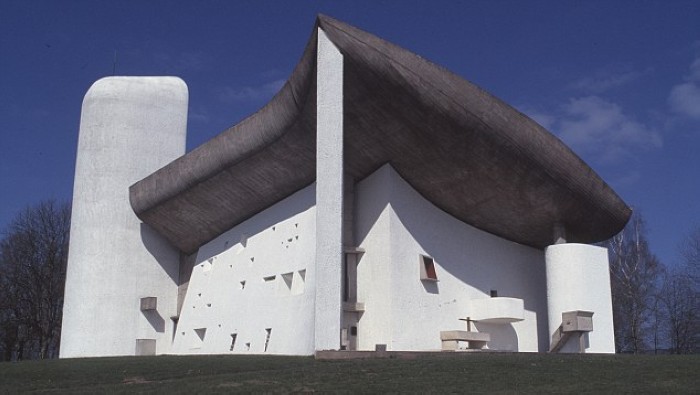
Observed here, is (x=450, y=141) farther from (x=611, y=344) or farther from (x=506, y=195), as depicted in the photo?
(x=611, y=344)

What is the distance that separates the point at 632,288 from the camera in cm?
3528

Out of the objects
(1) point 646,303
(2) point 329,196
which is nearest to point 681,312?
(1) point 646,303

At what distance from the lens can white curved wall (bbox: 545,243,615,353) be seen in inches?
833

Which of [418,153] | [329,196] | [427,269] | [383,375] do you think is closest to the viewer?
[383,375]

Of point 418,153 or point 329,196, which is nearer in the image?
point 329,196

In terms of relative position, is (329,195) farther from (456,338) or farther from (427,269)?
(456,338)

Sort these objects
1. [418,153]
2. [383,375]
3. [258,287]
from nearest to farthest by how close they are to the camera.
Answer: [383,375] → [418,153] → [258,287]

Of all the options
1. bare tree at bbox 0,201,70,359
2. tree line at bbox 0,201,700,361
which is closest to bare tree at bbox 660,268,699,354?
tree line at bbox 0,201,700,361

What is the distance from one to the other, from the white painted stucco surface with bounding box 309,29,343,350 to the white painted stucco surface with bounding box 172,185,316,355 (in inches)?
108

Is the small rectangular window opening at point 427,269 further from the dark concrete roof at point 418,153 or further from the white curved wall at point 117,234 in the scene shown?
the white curved wall at point 117,234

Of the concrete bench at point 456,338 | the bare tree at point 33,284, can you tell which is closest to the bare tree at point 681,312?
the concrete bench at point 456,338

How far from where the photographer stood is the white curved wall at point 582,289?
69.4 ft

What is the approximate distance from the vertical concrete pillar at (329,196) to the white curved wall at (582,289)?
742 centimetres

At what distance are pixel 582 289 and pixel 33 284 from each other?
83.5 ft
